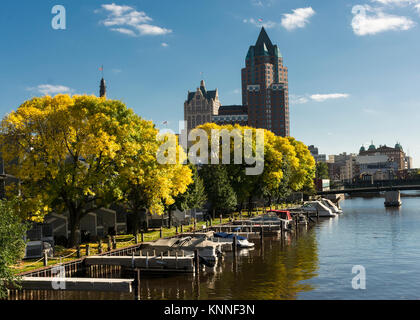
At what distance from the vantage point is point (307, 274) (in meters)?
42.3

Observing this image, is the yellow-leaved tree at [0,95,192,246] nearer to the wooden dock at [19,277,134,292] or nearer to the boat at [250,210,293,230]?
the wooden dock at [19,277,134,292]

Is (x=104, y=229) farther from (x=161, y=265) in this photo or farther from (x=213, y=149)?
(x=213, y=149)

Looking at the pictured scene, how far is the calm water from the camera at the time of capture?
1409 inches

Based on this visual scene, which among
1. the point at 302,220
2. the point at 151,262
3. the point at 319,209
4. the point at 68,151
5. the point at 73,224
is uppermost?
the point at 68,151

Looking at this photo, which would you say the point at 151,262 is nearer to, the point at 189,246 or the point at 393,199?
the point at 189,246

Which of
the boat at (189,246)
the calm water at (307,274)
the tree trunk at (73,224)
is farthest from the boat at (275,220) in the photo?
the tree trunk at (73,224)

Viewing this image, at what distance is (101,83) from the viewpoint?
525 feet

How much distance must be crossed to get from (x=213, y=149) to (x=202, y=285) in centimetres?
5138

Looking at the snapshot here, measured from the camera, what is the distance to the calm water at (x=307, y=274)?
117 feet

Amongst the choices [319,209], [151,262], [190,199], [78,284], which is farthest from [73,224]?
[319,209]
